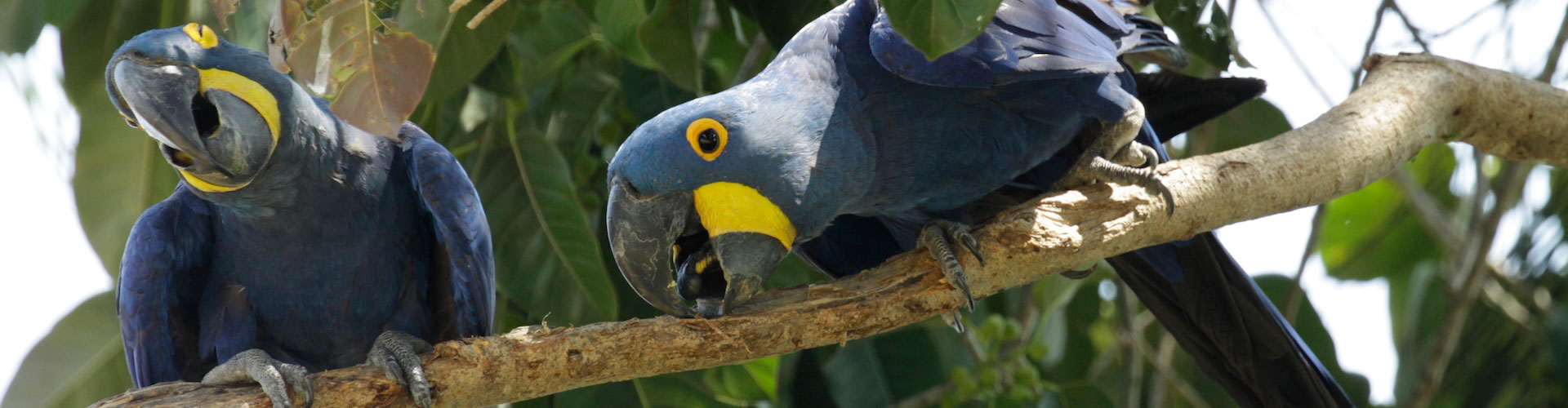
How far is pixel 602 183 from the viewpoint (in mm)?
2686

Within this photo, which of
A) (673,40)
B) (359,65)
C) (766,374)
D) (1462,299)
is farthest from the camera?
(1462,299)

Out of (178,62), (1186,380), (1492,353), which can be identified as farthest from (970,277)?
(1492,353)

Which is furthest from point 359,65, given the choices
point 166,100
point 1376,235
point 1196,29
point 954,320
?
point 1376,235

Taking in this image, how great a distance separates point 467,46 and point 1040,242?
41.3 inches

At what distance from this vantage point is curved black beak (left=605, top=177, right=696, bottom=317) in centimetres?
170

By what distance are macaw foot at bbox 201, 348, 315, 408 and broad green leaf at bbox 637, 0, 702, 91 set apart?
2.66ft

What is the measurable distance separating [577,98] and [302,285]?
82cm

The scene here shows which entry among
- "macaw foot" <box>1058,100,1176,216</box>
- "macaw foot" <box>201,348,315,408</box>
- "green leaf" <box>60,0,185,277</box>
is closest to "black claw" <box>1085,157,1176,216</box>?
"macaw foot" <box>1058,100,1176,216</box>

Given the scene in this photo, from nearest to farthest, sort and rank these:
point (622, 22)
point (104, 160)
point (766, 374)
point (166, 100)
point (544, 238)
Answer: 1. point (166, 100)
2. point (622, 22)
3. point (544, 238)
4. point (104, 160)
5. point (766, 374)

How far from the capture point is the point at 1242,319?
2.27 meters

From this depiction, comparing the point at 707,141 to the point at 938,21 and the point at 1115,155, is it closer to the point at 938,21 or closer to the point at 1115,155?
the point at 938,21

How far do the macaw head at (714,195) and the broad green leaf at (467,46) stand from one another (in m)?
0.40

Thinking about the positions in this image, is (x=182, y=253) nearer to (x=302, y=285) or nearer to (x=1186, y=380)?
(x=302, y=285)

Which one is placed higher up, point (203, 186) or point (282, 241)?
point (203, 186)
